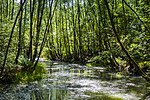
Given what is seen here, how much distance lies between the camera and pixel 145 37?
1257cm

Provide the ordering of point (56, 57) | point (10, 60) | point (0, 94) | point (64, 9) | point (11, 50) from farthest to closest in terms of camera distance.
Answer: point (56, 57) → point (64, 9) → point (11, 50) → point (10, 60) → point (0, 94)

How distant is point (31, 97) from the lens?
12.8 m

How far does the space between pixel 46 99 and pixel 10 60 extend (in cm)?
507

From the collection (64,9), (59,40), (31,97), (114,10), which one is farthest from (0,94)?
(59,40)

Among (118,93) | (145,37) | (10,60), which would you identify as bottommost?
(118,93)

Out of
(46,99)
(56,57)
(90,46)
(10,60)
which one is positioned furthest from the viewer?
(56,57)

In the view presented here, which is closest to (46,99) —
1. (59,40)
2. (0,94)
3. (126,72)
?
(0,94)

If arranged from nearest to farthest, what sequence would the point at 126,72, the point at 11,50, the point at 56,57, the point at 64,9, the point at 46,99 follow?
the point at 46,99 < the point at 11,50 < the point at 126,72 < the point at 64,9 < the point at 56,57

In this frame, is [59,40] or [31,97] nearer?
[31,97]

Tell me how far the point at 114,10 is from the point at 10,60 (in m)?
19.0

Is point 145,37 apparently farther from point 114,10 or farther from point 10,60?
point 114,10

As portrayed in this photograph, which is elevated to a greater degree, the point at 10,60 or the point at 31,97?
the point at 10,60

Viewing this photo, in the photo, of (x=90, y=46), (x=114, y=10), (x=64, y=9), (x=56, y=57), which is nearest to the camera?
(x=114, y=10)

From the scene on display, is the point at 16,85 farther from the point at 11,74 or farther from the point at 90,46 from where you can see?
the point at 90,46
